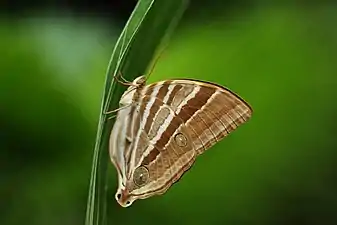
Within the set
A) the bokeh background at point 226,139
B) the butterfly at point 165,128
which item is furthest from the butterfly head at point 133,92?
the bokeh background at point 226,139

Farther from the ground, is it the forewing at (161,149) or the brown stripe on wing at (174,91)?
the brown stripe on wing at (174,91)

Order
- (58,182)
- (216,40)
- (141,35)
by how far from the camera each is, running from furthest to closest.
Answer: (216,40)
(58,182)
(141,35)

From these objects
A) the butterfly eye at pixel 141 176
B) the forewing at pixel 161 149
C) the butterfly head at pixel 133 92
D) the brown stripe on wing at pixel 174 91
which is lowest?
the butterfly eye at pixel 141 176

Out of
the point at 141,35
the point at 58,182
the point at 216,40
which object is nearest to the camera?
the point at 141,35

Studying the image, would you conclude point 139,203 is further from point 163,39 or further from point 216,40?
point 163,39

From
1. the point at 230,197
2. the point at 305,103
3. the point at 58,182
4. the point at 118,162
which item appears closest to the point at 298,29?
the point at 305,103

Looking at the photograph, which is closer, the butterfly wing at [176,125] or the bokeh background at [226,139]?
the butterfly wing at [176,125]

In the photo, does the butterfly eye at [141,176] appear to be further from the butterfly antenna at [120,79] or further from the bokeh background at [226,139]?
the bokeh background at [226,139]

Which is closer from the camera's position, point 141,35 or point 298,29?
point 141,35

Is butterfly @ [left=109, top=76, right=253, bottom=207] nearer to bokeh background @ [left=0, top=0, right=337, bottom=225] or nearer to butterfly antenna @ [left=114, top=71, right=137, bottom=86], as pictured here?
butterfly antenna @ [left=114, top=71, right=137, bottom=86]
